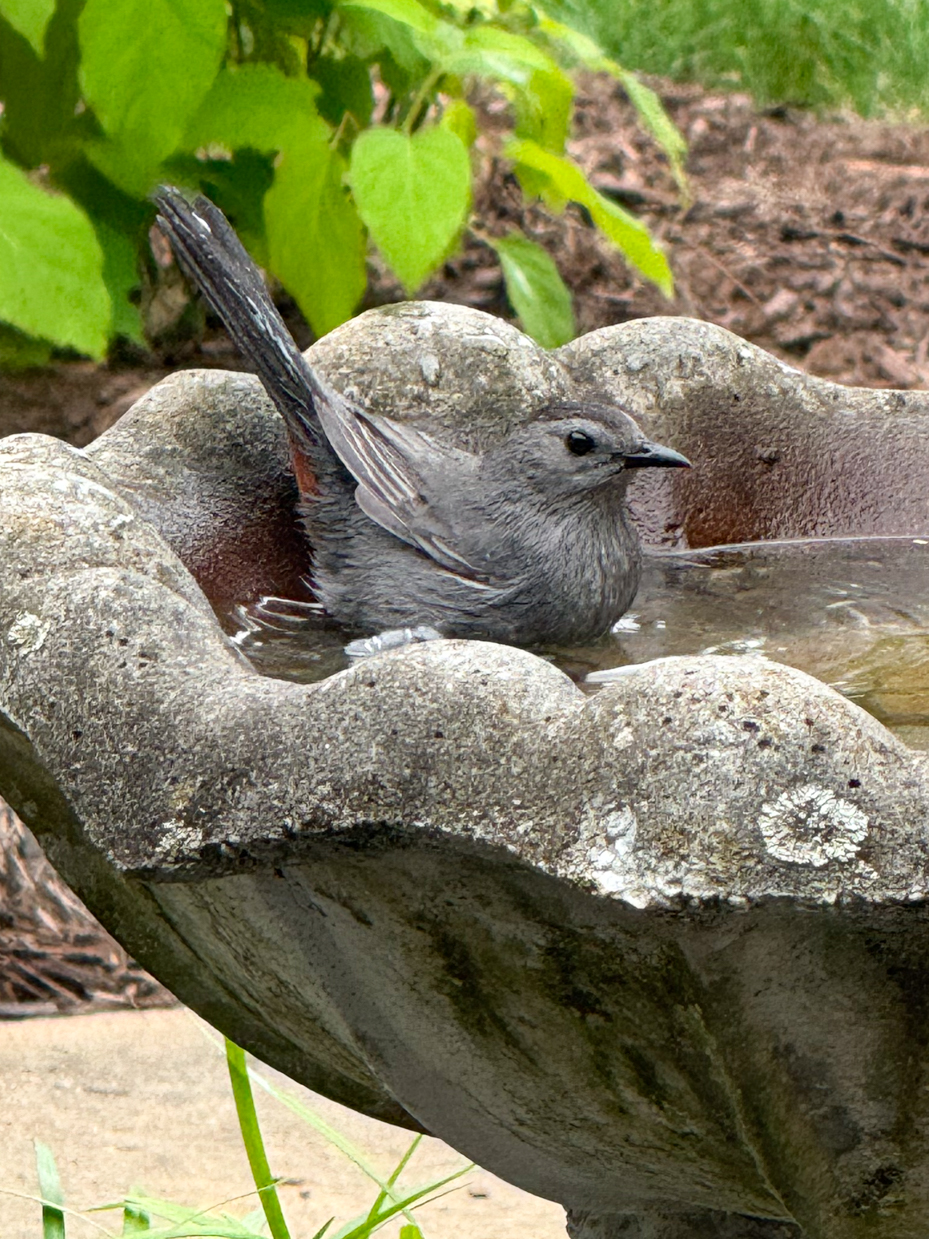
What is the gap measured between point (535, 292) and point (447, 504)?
182 centimetres

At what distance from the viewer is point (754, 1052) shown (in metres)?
1.48

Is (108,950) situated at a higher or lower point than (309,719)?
lower

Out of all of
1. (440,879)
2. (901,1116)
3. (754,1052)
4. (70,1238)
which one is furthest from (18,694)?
(70,1238)

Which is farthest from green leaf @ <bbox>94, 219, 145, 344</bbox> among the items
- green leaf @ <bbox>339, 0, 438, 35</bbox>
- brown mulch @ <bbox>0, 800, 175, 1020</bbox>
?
brown mulch @ <bbox>0, 800, 175, 1020</bbox>

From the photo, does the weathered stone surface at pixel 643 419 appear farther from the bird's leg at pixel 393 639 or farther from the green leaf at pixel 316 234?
the green leaf at pixel 316 234

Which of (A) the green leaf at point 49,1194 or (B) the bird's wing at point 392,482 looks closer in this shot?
(B) the bird's wing at point 392,482

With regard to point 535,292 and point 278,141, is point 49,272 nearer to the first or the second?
point 278,141

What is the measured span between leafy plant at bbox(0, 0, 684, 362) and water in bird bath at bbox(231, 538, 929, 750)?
2.21 ft

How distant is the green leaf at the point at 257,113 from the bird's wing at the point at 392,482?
4.43 feet

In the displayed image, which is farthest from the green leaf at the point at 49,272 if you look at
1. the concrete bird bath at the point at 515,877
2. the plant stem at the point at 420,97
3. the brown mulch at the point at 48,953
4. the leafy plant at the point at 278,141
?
the brown mulch at the point at 48,953

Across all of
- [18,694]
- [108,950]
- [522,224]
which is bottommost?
[108,950]

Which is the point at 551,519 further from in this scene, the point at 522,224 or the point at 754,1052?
the point at 522,224

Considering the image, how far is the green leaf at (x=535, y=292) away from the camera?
386cm

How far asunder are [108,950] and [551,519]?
239 centimetres
